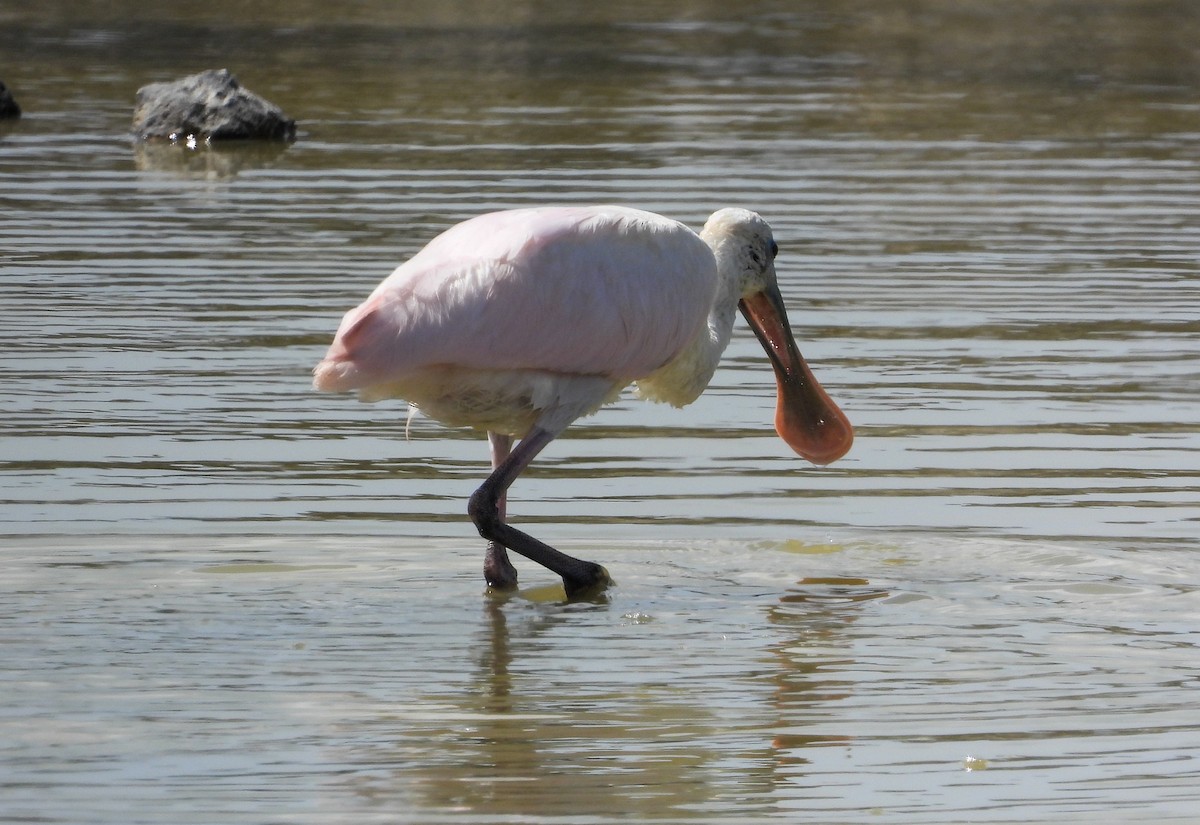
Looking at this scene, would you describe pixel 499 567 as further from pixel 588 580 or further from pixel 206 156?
pixel 206 156

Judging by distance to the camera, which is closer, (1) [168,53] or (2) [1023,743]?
(2) [1023,743]

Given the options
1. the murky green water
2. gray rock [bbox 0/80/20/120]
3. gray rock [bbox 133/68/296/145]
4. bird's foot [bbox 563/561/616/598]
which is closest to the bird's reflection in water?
the murky green water

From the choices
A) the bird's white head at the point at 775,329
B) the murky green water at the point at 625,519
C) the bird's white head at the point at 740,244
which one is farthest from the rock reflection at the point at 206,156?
the bird's white head at the point at 740,244

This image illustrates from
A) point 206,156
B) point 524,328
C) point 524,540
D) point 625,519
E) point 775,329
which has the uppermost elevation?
point 524,328

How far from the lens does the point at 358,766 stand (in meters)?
4.69

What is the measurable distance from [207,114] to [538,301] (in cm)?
979

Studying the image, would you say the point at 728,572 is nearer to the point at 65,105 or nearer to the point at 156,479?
the point at 156,479

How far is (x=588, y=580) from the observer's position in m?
6.16

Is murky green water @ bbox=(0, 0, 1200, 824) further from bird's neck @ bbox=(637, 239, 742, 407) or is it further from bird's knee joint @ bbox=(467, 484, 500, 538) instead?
bird's neck @ bbox=(637, 239, 742, 407)

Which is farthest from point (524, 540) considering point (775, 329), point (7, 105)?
point (7, 105)

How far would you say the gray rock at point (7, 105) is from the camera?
622 inches

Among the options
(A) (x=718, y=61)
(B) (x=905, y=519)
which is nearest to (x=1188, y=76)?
(A) (x=718, y=61)

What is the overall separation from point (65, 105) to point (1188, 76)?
9.05 m

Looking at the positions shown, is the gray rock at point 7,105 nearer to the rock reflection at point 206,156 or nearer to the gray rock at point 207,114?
the gray rock at point 207,114
